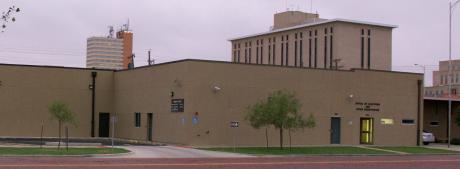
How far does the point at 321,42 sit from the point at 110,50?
144 ft

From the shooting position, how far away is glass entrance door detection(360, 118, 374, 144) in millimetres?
51531

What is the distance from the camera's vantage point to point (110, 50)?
5792 inches

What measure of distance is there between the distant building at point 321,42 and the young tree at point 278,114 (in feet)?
295

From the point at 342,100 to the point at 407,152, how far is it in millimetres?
6239

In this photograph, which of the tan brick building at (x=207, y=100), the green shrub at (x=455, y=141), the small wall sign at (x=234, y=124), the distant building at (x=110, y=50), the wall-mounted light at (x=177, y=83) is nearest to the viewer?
the small wall sign at (x=234, y=124)

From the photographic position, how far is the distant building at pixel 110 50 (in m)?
144

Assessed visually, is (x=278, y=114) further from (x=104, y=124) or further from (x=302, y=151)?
(x=104, y=124)

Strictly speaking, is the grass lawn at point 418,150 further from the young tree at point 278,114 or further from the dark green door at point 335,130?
the young tree at point 278,114

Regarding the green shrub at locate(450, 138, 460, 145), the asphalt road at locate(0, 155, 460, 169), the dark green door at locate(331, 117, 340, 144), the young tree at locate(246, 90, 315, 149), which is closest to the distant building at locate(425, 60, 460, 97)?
the green shrub at locate(450, 138, 460, 145)

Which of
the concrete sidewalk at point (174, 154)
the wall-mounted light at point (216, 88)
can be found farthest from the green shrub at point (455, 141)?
the concrete sidewalk at point (174, 154)

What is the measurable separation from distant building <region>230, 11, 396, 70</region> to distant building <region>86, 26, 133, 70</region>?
2587 cm

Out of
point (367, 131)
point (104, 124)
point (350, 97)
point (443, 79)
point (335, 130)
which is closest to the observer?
point (335, 130)

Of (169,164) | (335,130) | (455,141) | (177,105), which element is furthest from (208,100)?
(455,141)

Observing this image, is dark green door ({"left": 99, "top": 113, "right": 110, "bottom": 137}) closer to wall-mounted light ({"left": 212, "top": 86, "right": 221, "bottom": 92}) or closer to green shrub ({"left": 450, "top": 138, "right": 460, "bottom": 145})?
wall-mounted light ({"left": 212, "top": 86, "right": 221, "bottom": 92})
